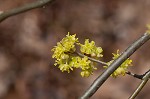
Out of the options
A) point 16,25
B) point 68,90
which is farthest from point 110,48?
point 16,25

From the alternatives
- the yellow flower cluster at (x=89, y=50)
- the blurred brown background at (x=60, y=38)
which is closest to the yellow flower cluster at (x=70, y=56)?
the yellow flower cluster at (x=89, y=50)

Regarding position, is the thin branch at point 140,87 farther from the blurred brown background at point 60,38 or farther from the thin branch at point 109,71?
the blurred brown background at point 60,38

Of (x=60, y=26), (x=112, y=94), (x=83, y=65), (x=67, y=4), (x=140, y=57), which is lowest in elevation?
(x=83, y=65)

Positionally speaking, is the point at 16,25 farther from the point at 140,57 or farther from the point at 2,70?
the point at 140,57

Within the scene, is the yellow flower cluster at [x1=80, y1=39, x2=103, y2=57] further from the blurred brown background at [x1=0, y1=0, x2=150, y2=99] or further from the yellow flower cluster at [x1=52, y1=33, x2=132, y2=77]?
the blurred brown background at [x1=0, y1=0, x2=150, y2=99]

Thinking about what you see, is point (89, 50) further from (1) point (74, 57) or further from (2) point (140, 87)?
(2) point (140, 87)

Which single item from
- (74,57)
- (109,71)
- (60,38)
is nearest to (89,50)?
(74,57)

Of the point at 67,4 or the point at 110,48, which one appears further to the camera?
the point at 67,4

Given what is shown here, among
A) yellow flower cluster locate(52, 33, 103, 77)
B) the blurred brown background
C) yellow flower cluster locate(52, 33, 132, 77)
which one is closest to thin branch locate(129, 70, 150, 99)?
yellow flower cluster locate(52, 33, 132, 77)

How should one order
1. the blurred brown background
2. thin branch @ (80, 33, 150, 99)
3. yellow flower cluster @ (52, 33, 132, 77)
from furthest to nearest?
1. the blurred brown background
2. yellow flower cluster @ (52, 33, 132, 77)
3. thin branch @ (80, 33, 150, 99)
